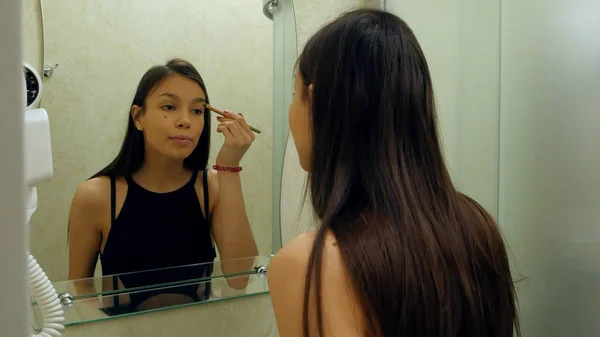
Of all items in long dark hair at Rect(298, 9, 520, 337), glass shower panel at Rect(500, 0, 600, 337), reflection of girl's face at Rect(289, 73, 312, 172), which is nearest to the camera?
long dark hair at Rect(298, 9, 520, 337)

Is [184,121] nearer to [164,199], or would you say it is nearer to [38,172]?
[164,199]

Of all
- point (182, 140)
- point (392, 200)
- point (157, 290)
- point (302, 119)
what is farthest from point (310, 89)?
point (157, 290)

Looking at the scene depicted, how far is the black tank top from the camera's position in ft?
2.48

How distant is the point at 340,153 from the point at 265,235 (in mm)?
342

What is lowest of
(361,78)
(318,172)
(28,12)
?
(318,172)

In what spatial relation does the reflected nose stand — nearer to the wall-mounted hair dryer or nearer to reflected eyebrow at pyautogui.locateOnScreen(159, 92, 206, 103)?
reflected eyebrow at pyautogui.locateOnScreen(159, 92, 206, 103)

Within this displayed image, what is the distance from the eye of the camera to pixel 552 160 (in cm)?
79

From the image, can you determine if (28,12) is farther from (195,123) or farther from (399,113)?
(399,113)

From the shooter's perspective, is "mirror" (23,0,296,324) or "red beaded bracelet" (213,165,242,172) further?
"red beaded bracelet" (213,165,242,172)

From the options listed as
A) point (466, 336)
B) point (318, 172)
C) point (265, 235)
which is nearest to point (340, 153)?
point (318, 172)

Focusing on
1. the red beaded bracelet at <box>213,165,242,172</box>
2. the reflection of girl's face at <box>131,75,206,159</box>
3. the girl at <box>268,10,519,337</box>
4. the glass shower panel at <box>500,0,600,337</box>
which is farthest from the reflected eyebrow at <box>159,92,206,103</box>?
the glass shower panel at <box>500,0,600,337</box>

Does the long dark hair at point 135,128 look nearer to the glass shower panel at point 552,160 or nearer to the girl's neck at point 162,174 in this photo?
the girl's neck at point 162,174

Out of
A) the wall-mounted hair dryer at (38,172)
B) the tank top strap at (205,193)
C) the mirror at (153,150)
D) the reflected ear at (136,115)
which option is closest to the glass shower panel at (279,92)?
the mirror at (153,150)

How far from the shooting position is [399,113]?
0.58 m
